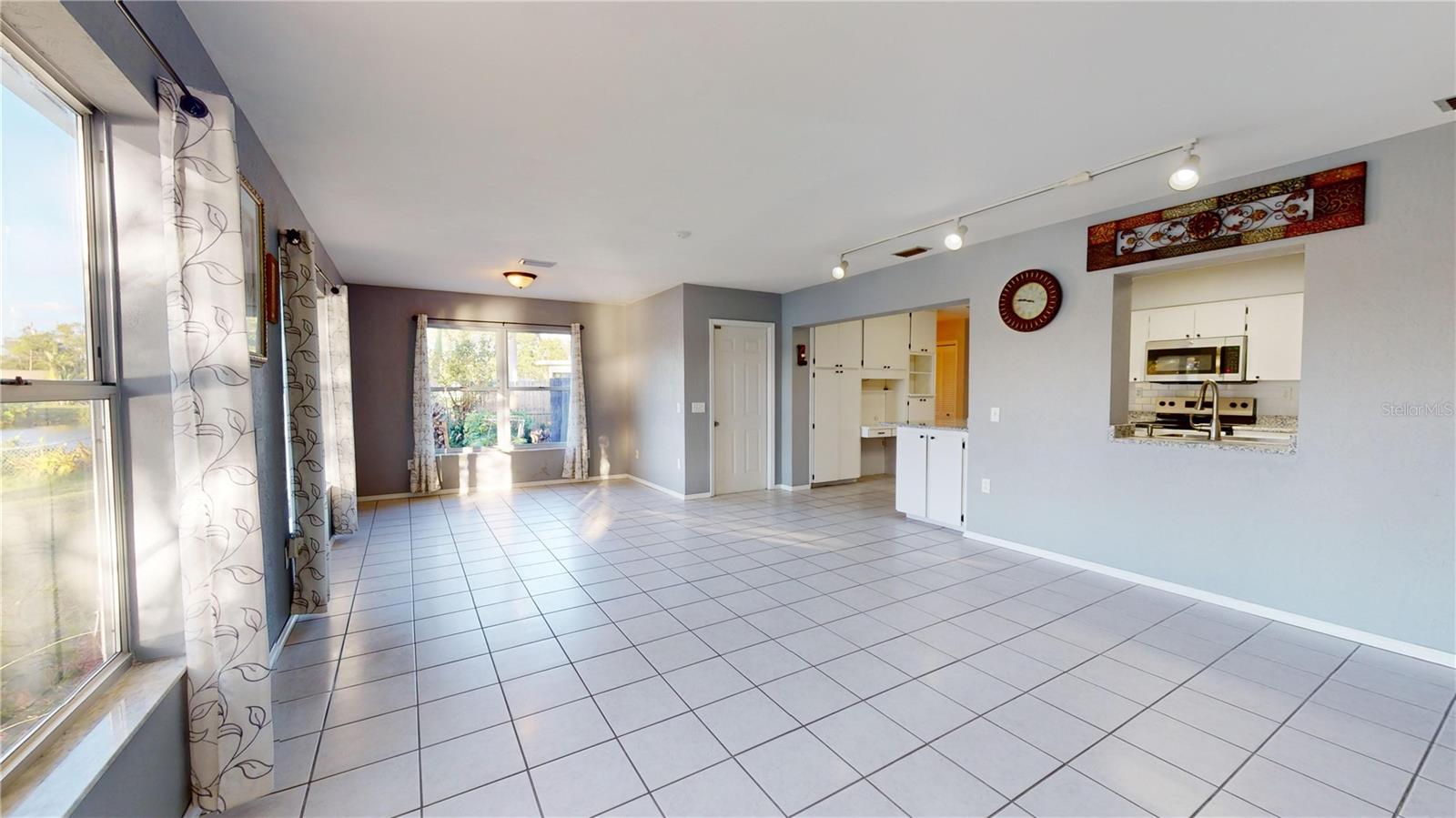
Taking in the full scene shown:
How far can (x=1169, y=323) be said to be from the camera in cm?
518

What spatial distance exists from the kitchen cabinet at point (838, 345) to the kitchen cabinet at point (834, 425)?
0.35 feet

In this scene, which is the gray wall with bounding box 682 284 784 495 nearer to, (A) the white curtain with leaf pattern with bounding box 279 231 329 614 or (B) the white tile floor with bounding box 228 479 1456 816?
(B) the white tile floor with bounding box 228 479 1456 816

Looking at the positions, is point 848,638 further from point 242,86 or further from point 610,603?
point 242,86

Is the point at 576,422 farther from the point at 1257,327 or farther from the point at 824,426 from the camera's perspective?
the point at 1257,327

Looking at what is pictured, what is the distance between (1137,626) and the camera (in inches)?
115

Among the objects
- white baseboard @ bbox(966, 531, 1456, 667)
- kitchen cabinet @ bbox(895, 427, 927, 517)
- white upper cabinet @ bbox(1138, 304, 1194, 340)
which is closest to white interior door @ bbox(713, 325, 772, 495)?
kitchen cabinet @ bbox(895, 427, 927, 517)

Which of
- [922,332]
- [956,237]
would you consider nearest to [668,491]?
[922,332]

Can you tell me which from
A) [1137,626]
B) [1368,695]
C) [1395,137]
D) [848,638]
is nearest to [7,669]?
[848,638]

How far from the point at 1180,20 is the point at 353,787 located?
370cm

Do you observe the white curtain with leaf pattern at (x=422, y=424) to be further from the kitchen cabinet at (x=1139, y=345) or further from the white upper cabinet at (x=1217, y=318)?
the white upper cabinet at (x=1217, y=318)

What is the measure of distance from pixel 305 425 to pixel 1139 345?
6.98 m

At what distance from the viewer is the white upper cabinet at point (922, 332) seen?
7.35 metres

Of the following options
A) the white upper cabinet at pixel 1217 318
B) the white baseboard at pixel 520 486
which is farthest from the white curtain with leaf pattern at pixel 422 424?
the white upper cabinet at pixel 1217 318

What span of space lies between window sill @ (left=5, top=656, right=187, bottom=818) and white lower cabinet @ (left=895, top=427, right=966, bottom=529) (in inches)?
189
